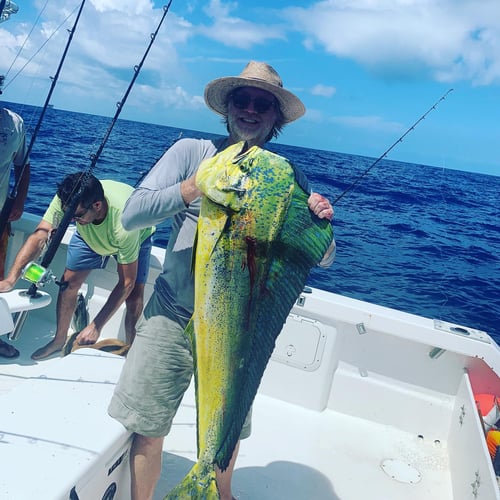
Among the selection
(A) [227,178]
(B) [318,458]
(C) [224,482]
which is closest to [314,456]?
(B) [318,458]

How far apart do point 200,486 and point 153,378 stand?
1.62ft

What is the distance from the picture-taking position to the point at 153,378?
1.97 m

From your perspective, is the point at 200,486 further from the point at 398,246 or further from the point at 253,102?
the point at 398,246

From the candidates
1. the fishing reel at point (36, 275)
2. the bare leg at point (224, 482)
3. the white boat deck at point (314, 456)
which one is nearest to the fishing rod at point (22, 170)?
the fishing reel at point (36, 275)

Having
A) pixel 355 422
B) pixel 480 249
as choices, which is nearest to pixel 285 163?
pixel 355 422

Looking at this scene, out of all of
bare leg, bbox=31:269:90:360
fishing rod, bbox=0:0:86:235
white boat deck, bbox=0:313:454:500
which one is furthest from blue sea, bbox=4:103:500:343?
white boat deck, bbox=0:313:454:500

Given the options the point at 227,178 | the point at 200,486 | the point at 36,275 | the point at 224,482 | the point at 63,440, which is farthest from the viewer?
the point at 36,275

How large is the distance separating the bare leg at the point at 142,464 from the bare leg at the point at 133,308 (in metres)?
1.75

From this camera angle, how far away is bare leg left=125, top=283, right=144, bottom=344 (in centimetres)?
370

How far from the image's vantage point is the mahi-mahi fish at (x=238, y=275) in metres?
1.49

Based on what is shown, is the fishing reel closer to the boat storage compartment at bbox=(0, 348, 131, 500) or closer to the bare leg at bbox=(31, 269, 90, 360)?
the bare leg at bbox=(31, 269, 90, 360)

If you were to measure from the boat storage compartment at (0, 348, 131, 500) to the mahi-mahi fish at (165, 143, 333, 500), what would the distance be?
355 mm

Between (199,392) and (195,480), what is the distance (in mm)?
292

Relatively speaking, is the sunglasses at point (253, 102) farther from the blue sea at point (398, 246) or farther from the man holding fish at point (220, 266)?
the blue sea at point (398, 246)
